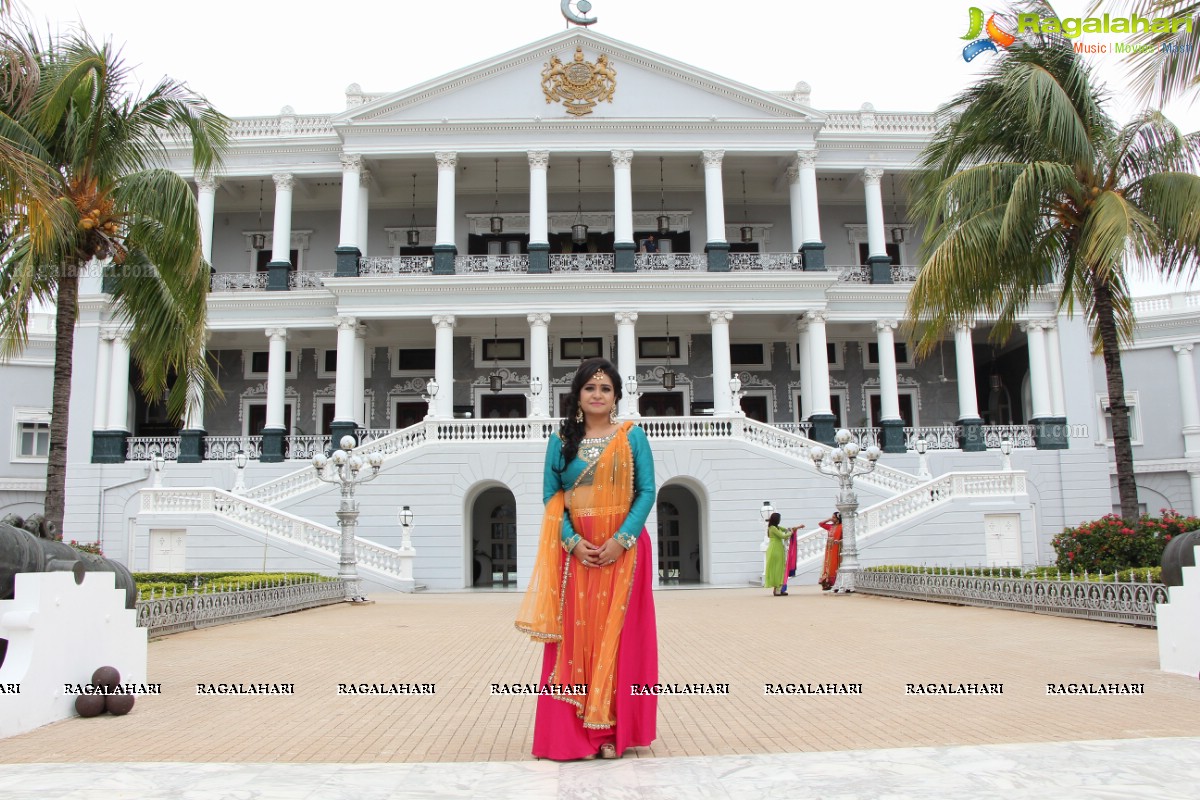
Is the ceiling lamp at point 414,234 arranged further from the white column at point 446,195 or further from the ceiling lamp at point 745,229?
the ceiling lamp at point 745,229

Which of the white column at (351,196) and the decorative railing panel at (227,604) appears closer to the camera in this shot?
the decorative railing panel at (227,604)

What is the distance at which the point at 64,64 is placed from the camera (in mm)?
13680

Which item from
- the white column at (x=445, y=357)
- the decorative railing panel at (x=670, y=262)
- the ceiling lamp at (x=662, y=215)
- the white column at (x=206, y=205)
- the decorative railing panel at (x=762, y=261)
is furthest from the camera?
the ceiling lamp at (x=662, y=215)

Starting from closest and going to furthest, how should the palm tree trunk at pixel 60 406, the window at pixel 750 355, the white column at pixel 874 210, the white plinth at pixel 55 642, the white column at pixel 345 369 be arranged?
1. the white plinth at pixel 55 642
2. the palm tree trunk at pixel 60 406
3. the white column at pixel 345 369
4. the white column at pixel 874 210
5. the window at pixel 750 355

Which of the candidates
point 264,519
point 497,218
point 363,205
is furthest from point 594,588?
point 497,218

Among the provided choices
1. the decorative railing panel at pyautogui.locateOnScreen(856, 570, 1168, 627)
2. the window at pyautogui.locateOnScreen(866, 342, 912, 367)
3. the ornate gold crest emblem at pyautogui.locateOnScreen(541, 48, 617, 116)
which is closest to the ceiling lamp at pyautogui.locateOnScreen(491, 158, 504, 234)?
the ornate gold crest emblem at pyautogui.locateOnScreen(541, 48, 617, 116)

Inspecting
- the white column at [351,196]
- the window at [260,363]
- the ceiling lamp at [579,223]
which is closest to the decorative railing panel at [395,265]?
the white column at [351,196]

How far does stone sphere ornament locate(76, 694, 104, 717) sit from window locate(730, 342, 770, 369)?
27.2 metres

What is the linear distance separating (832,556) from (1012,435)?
12420 millimetres

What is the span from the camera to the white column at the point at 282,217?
2980 cm

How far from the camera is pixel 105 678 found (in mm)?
6281

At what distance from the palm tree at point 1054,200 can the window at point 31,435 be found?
95.7 feet

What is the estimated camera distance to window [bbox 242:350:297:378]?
32031 millimetres

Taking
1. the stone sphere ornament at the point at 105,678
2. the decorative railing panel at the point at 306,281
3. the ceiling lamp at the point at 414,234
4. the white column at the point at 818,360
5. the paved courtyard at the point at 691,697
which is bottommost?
the paved courtyard at the point at 691,697
